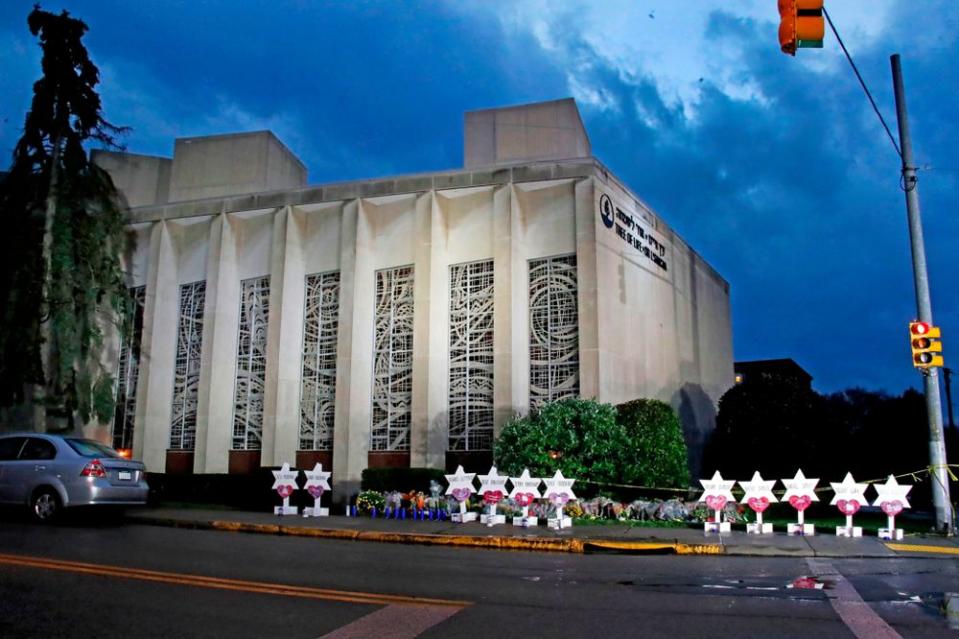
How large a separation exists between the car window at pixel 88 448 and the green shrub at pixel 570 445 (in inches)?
318

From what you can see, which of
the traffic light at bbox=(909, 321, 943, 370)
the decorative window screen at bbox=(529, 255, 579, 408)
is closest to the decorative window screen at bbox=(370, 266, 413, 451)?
the decorative window screen at bbox=(529, 255, 579, 408)

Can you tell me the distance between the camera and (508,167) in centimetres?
2244

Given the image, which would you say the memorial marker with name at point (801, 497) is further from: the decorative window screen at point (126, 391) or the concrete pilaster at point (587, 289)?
the decorative window screen at point (126, 391)

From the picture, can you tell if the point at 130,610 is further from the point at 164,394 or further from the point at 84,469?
the point at 164,394

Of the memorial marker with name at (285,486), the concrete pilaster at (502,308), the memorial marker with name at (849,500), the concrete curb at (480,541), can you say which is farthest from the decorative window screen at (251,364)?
the memorial marker with name at (849,500)

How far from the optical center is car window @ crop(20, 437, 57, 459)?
1336 centimetres

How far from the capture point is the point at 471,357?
22.4 metres

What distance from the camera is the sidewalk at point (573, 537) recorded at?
11.2 meters

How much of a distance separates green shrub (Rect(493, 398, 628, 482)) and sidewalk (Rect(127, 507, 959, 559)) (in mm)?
2557

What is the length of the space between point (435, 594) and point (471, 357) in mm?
15210

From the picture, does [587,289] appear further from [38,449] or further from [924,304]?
[38,449]

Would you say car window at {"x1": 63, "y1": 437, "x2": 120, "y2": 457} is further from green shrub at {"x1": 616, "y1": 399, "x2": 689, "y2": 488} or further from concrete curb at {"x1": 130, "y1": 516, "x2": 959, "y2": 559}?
green shrub at {"x1": 616, "y1": 399, "x2": 689, "y2": 488}

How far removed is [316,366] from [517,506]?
11.0 m

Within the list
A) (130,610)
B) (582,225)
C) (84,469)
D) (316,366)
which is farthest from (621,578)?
(316,366)
